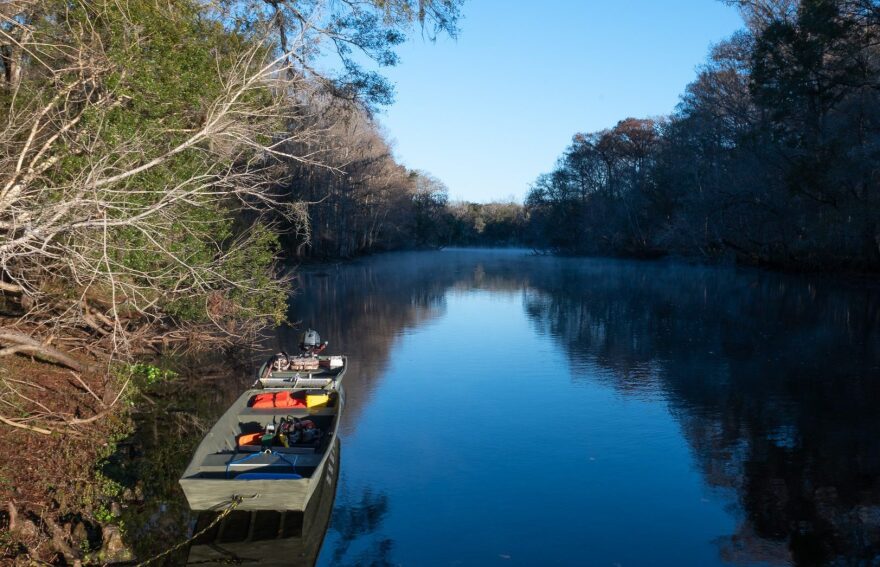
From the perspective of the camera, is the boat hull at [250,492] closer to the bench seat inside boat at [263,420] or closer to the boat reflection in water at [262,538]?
the boat reflection in water at [262,538]

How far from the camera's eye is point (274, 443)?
354 inches

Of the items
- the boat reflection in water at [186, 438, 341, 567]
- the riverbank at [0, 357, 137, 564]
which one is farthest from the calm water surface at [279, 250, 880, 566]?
the riverbank at [0, 357, 137, 564]

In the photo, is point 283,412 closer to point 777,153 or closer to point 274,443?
point 274,443

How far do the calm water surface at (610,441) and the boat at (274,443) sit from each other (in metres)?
0.75

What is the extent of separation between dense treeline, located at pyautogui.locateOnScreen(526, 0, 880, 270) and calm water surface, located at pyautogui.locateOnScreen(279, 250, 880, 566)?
8.52 metres

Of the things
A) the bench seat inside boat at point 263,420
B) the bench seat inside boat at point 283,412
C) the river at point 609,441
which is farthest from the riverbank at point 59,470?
the river at point 609,441

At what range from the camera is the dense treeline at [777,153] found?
27391 mm

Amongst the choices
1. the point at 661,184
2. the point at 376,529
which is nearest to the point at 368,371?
the point at 376,529

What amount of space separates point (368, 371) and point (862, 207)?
79.4 feet

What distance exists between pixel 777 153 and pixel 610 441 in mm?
29528

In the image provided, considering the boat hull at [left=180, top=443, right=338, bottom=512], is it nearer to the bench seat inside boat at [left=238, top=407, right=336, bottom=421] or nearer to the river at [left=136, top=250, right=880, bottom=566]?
the river at [left=136, top=250, right=880, bottom=566]

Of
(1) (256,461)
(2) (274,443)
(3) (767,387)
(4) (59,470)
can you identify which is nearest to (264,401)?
(2) (274,443)

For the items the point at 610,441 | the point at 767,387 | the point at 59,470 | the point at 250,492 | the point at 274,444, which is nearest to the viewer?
the point at 250,492

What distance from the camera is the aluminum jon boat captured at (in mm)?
7055
